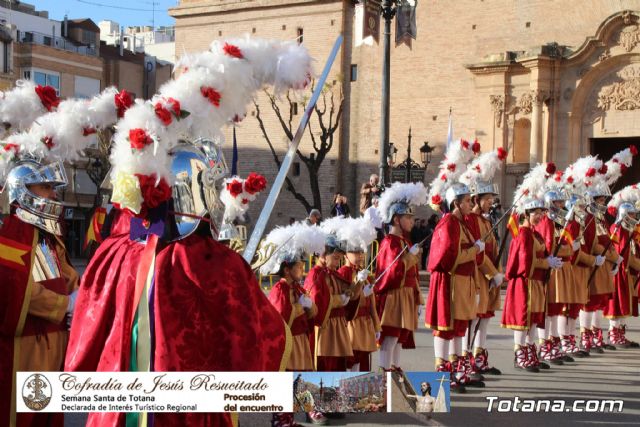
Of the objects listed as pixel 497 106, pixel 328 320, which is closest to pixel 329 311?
pixel 328 320

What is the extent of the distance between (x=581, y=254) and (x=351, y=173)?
29.3m

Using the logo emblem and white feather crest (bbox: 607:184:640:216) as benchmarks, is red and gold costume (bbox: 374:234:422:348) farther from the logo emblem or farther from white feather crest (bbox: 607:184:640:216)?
white feather crest (bbox: 607:184:640:216)

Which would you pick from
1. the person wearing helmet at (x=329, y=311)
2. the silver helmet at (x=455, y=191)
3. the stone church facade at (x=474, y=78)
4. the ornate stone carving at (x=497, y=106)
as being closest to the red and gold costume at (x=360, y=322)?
the person wearing helmet at (x=329, y=311)

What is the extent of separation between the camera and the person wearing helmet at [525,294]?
38.5 ft

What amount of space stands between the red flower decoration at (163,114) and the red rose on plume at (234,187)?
27.6 inches

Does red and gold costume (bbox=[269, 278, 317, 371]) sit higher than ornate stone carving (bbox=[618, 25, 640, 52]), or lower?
lower

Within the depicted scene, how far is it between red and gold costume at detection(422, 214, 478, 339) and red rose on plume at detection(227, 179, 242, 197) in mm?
5472

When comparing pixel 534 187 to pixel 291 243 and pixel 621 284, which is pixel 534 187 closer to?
pixel 621 284

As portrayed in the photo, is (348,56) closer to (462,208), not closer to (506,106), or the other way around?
(506,106)

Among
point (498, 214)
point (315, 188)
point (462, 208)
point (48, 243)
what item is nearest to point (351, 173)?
point (315, 188)

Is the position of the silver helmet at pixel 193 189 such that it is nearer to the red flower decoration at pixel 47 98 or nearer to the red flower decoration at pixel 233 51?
the red flower decoration at pixel 233 51

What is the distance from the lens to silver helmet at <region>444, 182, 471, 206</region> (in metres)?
10.5

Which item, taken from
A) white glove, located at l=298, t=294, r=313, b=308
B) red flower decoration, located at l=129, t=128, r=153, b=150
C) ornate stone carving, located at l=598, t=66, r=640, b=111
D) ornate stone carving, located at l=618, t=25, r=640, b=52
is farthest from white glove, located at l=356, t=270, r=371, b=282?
ornate stone carving, located at l=598, t=66, r=640, b=111

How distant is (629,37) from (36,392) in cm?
2904
